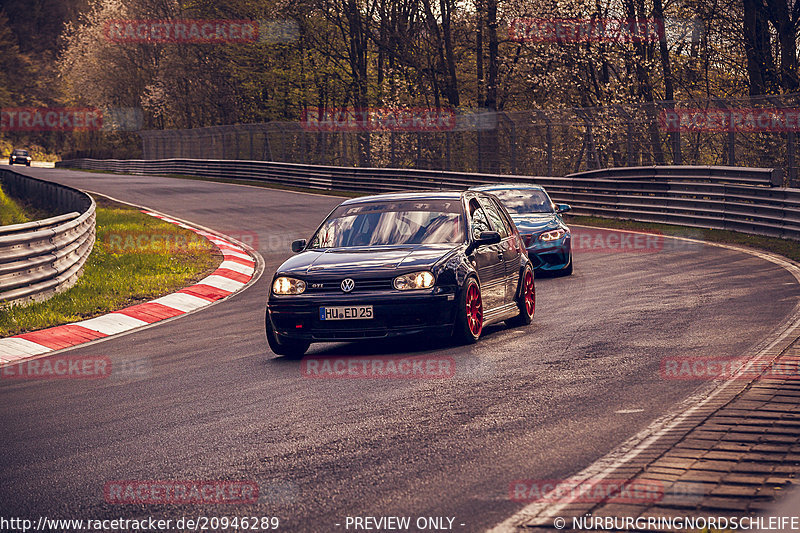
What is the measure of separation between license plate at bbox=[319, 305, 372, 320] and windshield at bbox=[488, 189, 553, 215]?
7.72 metres

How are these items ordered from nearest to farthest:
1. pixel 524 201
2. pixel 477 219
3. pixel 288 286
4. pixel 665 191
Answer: pixel 288 286, pixel 477 219, pixel 524 201, pixel 665 191

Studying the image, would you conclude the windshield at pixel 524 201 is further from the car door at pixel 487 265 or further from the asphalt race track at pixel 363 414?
the car door at pixel 487 265

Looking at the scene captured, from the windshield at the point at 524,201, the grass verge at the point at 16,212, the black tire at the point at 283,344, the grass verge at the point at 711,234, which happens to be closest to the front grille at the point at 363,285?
the black tire at the point at 283,344

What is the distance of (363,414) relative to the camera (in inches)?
276

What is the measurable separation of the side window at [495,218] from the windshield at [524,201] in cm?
490

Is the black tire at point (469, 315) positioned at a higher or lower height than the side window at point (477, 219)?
lower

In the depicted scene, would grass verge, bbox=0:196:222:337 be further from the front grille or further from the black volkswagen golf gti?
the front grille

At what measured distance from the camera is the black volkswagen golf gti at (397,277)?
9273 millimetres

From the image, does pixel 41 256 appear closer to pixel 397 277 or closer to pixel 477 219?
pixel 477 219

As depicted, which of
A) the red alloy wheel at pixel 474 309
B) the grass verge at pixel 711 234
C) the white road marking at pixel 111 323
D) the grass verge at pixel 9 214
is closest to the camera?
the red alloy wheel at pixel 474 309

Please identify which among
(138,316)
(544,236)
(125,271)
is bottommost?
(138,316)

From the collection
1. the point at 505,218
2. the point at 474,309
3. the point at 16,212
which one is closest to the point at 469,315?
the point at 474,309

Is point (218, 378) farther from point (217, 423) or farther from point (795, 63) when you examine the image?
point (795, 63)

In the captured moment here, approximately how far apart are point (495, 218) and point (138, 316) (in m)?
5.09
